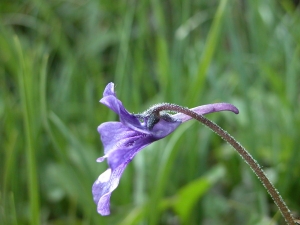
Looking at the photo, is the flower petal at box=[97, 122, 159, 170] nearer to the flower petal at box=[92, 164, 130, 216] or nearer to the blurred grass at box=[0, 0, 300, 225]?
the flower petal at box=[92, 164, 130, 216]

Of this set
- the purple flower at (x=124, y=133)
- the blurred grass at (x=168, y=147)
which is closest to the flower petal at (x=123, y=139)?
the purple flower at (x=124, y=133)

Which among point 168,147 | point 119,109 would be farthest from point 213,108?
point 168,147

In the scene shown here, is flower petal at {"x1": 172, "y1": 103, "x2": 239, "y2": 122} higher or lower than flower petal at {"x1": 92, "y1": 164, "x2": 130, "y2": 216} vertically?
higher

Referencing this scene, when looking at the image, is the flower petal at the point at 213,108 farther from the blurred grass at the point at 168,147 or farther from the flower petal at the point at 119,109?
the blurred grass at the point at 168,147

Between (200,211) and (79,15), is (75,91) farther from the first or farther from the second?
(79,15)

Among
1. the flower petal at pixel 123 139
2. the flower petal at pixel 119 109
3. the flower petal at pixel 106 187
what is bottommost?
the flower petal at pixel 106 187

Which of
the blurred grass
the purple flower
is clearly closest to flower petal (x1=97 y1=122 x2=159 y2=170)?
the purple flower

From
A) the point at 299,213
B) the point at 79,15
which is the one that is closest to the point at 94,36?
the point at 79,15
